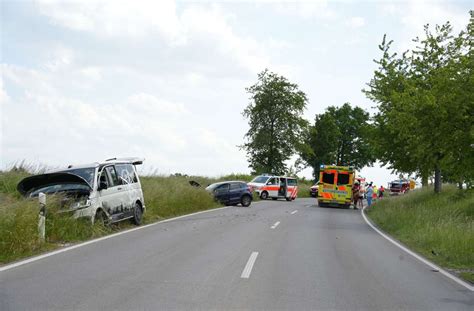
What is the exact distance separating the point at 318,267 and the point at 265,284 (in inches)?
86.8

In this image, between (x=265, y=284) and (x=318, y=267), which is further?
(x=318, y=267)

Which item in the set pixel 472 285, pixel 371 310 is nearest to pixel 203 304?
pixel 371 310

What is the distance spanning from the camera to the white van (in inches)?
543

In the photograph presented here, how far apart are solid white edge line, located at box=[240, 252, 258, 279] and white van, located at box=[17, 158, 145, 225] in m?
4.83

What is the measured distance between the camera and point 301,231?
17.7m

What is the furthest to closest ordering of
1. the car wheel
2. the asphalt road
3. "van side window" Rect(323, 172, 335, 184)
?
"van side window" Rect(323, 172, 335, 184), the car wheel, the asphalt road

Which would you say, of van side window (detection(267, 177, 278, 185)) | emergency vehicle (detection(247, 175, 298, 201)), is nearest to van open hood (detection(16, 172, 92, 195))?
emergency vehicle (detection(247, 175, 298, 201))

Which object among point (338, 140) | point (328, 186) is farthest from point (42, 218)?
point (338, 140)

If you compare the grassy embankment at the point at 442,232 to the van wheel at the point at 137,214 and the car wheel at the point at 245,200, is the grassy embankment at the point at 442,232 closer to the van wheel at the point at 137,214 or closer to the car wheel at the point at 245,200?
the van wheel at the point at 137,214

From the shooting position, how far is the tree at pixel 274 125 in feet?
223

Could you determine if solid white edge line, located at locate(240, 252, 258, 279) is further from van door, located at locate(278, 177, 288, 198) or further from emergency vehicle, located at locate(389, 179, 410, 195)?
emergency vehicle, located at locate(389, 179, 410, 195)

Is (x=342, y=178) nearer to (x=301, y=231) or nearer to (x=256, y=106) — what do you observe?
(x=301, y=231)

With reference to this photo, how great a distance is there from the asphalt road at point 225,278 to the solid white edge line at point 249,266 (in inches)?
0.7

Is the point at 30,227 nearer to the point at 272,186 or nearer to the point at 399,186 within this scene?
the point at 272,186
